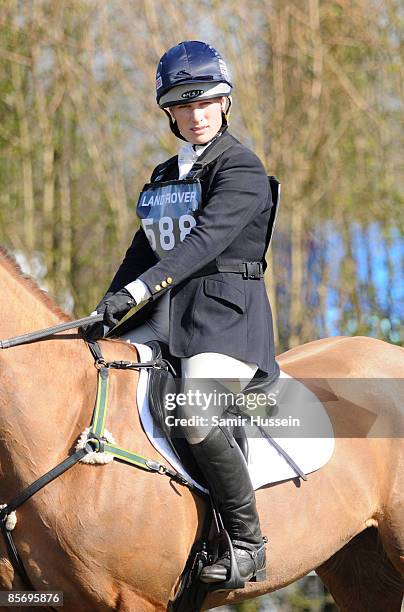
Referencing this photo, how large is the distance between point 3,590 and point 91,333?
1.09 metres

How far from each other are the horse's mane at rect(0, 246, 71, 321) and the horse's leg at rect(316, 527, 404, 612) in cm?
218

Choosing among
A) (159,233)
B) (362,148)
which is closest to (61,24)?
(362,148)

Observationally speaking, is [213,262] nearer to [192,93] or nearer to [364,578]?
[192,93]

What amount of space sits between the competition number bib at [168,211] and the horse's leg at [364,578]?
6.53ft

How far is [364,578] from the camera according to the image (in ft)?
17.0

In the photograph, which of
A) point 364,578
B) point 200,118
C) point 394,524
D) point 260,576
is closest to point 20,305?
point 200,118

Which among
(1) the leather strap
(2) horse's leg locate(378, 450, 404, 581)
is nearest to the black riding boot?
(1) the leather strap

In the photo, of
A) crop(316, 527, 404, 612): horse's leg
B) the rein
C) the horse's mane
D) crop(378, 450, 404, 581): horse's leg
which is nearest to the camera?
the rein

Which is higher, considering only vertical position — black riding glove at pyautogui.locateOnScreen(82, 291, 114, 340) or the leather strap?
the leather strap

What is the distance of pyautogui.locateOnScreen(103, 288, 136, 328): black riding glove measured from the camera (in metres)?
3.67

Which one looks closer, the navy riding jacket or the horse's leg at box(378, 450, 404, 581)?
the navy riding jacket

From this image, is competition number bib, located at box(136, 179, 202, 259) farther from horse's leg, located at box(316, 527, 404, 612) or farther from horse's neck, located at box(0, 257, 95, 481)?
Answer: horse's leg, located at box(316, 527, 404, 612)

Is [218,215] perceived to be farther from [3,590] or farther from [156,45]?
[156,45]

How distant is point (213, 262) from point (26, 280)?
792mm
